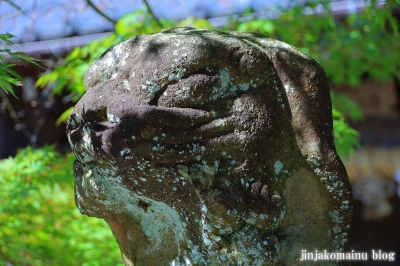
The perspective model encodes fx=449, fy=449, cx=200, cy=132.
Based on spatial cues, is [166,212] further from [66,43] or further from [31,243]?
[66,43]

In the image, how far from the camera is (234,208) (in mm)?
1358

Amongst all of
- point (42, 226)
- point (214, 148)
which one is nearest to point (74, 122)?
point (214, 148)

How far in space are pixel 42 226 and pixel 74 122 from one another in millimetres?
1746

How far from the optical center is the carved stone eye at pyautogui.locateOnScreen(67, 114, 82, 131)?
1.52 metres

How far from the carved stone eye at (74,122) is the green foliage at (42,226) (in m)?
1.09

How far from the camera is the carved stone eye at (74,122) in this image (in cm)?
152

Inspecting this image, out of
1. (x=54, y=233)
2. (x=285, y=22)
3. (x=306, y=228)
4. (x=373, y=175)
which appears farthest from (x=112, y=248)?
(x=373, y=175)

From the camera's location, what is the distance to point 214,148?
139cm

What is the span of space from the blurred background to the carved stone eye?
19 cm

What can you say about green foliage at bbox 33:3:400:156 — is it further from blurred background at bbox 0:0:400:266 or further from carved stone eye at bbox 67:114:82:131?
carved stone eye at bbox 67:114:82:131

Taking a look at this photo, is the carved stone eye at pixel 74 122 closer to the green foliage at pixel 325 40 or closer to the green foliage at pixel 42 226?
the green foliage at pixel 42 226

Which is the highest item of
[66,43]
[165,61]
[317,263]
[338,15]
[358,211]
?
[338,15]

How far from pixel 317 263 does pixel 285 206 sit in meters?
0.23

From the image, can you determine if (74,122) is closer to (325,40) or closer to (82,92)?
(82,92)
